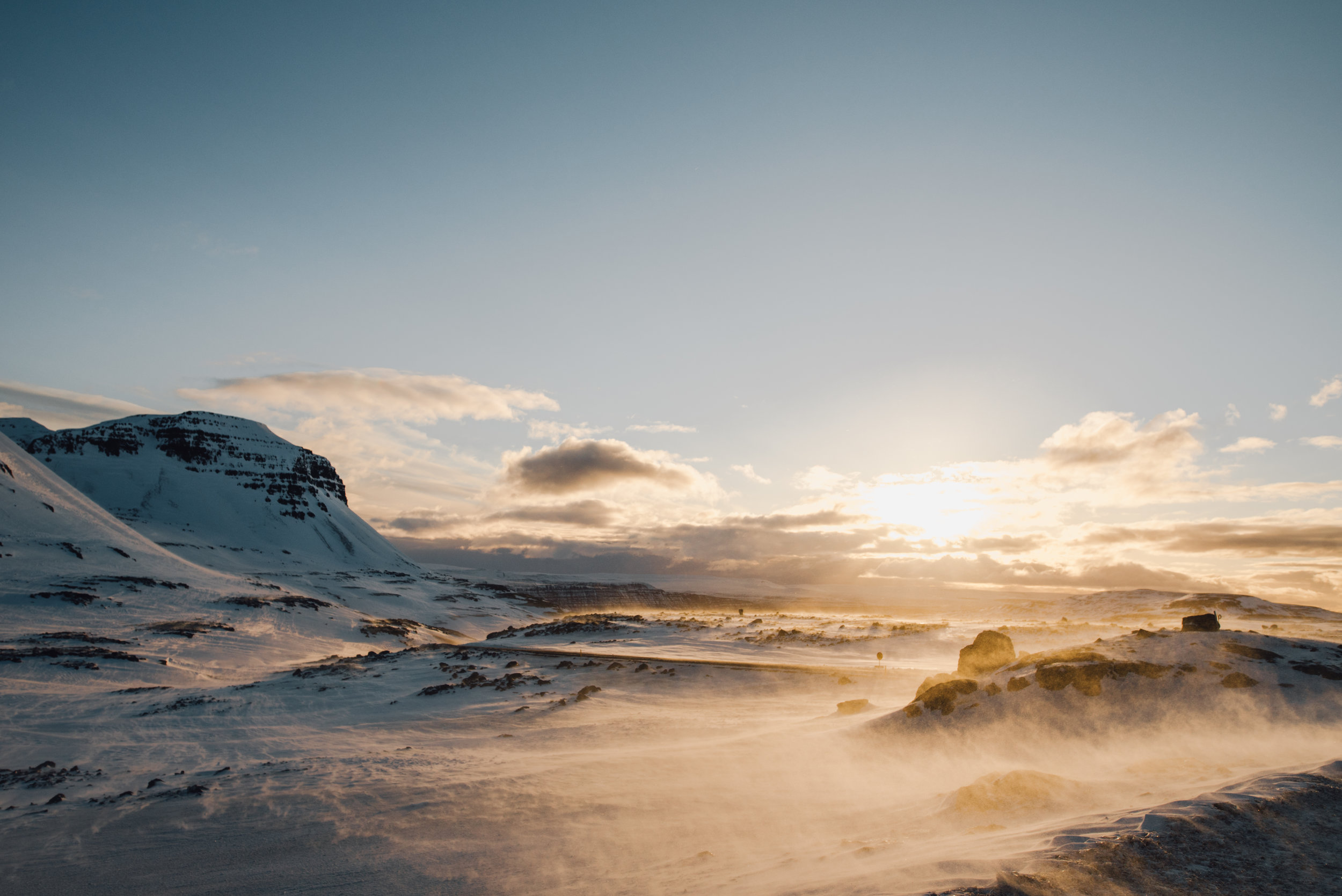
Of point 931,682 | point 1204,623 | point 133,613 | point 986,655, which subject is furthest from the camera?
point 133,613

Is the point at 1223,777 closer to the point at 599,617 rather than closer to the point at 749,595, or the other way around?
the point at 599,617

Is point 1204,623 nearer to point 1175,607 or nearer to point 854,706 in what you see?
point 854,706

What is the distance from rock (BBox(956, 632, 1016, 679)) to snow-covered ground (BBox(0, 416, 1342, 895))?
1368mm

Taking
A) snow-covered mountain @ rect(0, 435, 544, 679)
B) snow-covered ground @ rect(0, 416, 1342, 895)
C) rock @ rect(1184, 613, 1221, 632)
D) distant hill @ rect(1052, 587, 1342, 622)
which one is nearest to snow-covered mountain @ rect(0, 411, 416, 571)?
snow-covered mountain @ rect(0, 435, 544, 679)

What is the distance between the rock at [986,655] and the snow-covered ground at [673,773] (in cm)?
137

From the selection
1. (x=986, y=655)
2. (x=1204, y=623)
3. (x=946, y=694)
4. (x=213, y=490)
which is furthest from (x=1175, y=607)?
(x=213, y=490)

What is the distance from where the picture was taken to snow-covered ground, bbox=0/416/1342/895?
19.6 feet

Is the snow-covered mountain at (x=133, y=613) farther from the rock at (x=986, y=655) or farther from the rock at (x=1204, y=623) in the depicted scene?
the rock at (x=1204, y=623)

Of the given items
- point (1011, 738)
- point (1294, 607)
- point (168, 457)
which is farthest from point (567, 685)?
point (168, 457)

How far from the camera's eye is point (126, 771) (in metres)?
13.3

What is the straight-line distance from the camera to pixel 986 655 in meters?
15.6

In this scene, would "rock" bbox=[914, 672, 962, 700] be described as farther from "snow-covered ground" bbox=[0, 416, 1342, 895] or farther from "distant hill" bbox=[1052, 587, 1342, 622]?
"distant hill" bbox=[1052, 587, 1342, 622]

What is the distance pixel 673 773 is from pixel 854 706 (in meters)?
7.61

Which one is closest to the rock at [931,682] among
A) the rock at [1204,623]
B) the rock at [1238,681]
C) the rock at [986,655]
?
the rock at [986,655]
